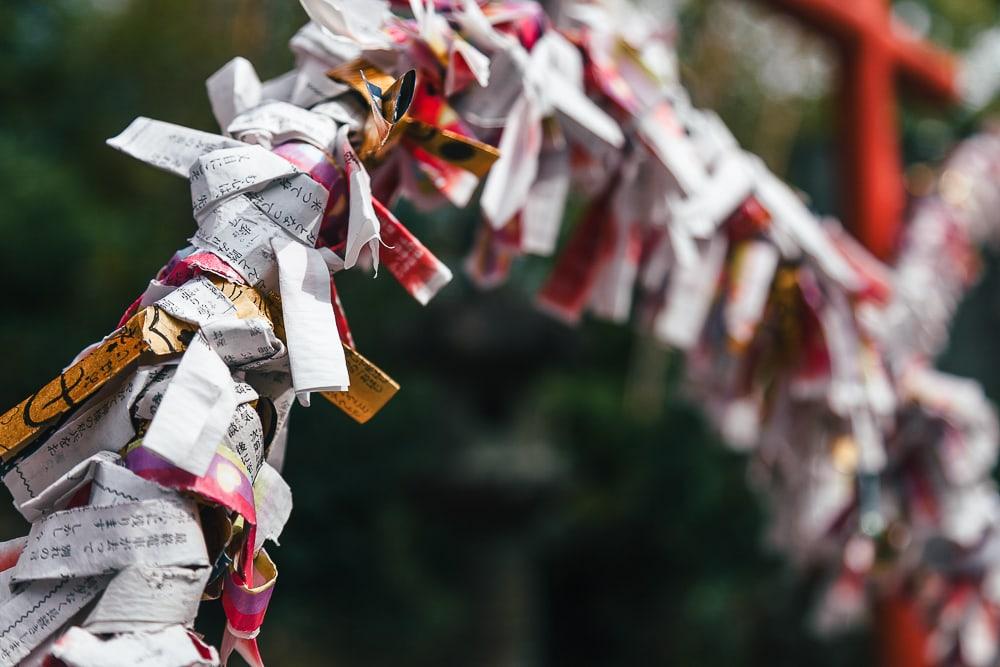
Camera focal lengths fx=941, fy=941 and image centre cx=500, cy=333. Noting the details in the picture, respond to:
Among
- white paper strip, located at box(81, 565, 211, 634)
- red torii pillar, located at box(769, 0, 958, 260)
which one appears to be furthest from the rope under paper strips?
red torii pillar, located at box(769, 0, 958, 260)

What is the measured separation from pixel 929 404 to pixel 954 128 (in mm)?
2258

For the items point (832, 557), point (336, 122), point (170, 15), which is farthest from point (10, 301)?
point (336, 122)

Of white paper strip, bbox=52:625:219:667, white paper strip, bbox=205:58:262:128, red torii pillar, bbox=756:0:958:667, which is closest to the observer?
white paper strip, bbox=52:625:219:667

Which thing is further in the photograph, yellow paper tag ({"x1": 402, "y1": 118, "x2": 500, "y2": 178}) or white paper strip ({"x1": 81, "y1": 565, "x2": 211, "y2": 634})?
yellow paper tag ({"x1": 402, "y1": 118, "x2": 500, "y2": 178})

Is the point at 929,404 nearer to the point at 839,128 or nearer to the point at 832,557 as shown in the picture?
the point at 832,557

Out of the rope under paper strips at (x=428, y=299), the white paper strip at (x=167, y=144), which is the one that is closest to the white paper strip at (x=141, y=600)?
the rope under paper strips at (x=428, y=299)

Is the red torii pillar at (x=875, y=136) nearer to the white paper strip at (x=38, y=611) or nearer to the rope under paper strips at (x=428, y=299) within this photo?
the rope under paper strips at (x=428, y=299)

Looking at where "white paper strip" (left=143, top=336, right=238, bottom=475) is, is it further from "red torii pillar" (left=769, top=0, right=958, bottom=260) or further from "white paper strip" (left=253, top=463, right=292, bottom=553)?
"red torii pillar" (left=769, top=0, right=958, bottom=260)

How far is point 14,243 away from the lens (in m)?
1.90

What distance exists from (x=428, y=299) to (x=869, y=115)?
0.77 meters

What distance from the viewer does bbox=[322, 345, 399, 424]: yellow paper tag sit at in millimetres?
307

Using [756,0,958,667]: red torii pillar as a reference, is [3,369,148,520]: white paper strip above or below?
above

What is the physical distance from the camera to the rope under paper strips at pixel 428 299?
239 millimetres

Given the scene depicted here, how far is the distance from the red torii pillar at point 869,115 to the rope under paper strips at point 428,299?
0.47 feet
